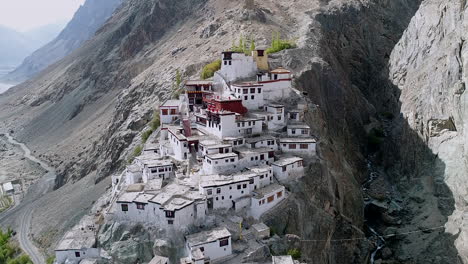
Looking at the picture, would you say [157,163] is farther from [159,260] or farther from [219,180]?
[159,260]

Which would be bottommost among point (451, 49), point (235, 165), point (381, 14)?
point (235, 165)

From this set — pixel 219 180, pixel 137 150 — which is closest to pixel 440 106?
pixel 219 180

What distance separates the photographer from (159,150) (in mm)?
55281

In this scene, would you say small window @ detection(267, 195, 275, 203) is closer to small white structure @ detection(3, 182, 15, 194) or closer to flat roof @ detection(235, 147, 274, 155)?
flat roof @ detection(235, 147, 274, 155)

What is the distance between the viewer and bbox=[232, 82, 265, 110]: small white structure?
5509 centimetres

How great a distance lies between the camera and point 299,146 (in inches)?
1954

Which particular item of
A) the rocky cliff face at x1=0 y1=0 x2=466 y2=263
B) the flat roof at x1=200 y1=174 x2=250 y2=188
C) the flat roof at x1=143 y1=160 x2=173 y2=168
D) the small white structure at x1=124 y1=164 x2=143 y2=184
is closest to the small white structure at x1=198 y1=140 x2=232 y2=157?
the flat roof at x1=200 y1=174 x2=250 y2=188

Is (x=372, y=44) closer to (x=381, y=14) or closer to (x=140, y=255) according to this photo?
(x=381, y=14)

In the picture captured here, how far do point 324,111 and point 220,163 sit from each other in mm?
32137

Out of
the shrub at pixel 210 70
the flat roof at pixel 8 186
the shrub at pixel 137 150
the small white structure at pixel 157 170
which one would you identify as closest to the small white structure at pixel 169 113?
the shrub at pixel 137 150

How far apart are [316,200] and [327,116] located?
27050 millimetres

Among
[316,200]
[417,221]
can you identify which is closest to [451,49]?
[417,221]

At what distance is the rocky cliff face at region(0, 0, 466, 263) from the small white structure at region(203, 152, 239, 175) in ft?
23.8

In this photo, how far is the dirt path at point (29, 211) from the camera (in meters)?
56.2
